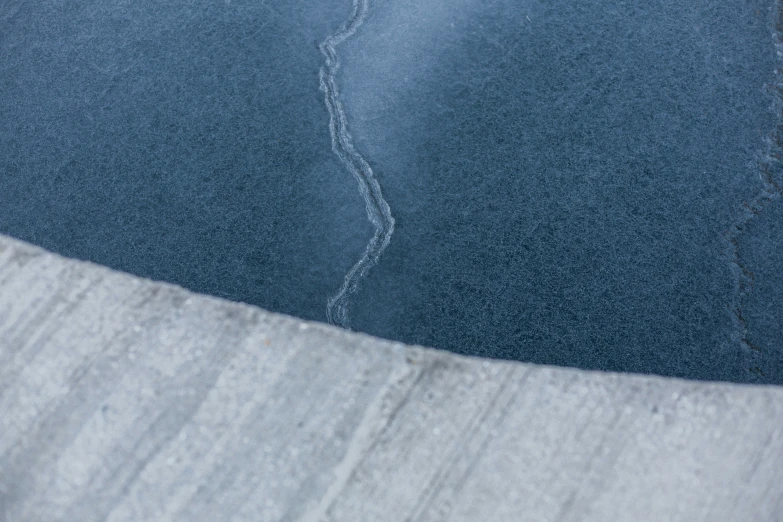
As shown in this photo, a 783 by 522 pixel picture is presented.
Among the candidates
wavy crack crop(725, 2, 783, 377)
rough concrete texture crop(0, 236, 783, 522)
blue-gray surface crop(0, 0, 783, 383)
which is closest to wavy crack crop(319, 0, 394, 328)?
blue-gray surface crop(0, 0, 783, 383)

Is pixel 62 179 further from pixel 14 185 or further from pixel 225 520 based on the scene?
pixel 225 520

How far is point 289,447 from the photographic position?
105cm

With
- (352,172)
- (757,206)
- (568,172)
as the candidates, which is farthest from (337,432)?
(757,206)

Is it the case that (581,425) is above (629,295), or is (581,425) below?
above

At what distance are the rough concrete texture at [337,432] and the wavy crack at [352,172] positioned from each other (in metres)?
0.47

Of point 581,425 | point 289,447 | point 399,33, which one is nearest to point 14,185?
point 399,33

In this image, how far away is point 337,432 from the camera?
106 centimetres

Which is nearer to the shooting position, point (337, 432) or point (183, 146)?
point (337, 432)

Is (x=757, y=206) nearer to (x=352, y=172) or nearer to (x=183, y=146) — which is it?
(x=352, y=172)

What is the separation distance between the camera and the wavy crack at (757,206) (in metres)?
1.56

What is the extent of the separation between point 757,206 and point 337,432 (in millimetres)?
1162

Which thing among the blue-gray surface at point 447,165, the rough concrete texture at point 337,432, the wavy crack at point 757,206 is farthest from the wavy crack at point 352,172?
the wavy crack at point 757,206

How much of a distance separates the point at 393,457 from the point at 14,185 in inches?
52.1

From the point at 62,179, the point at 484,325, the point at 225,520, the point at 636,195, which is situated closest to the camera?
the point at 225,520
